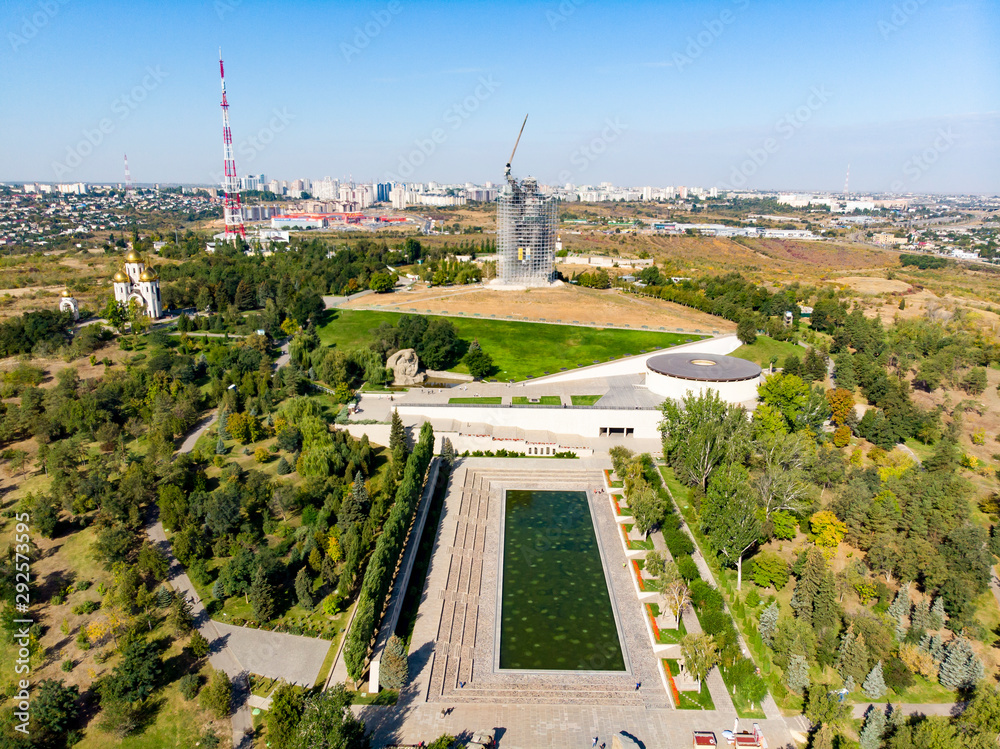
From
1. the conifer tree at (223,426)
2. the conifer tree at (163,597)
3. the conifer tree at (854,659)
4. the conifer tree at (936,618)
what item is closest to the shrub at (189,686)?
the conifer tree at (163,597)

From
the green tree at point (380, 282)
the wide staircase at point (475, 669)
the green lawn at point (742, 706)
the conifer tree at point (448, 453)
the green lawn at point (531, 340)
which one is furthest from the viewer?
the green tree at point (380, 282)

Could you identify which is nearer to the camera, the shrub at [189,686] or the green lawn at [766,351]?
the shrub at [189,686]

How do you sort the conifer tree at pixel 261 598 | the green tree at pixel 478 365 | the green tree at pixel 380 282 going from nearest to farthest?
the conifer tree at pixel 261 598 → the green tree at pixel 478 365 → the green tree at pixel 380 282

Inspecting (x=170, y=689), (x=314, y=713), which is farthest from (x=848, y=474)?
(x=170, y=689)

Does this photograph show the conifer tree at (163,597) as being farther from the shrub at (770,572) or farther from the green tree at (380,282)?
the green tree at (380,282)

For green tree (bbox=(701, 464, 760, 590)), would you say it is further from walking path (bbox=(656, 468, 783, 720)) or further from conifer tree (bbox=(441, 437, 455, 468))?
conifer tree (bbox=(441, 437, 455, 468))

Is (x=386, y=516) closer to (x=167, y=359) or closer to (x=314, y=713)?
(x=314, y=713)
